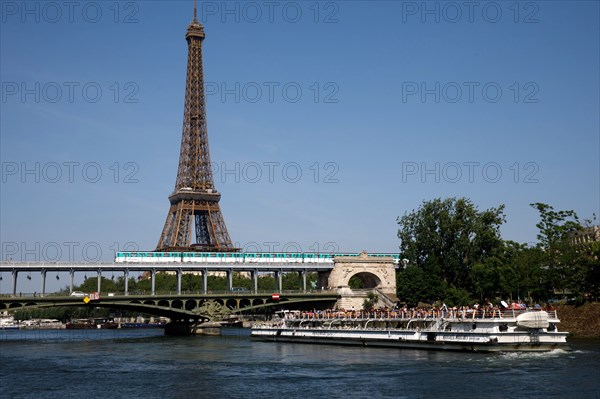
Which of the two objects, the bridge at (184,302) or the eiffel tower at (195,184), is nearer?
the bridge at (184,302)

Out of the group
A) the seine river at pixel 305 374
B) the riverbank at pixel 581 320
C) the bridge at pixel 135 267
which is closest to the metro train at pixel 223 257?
the bridge at pixel 135 267

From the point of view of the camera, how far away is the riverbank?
89.5m

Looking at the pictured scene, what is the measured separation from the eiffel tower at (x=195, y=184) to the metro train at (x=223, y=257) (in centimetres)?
1620

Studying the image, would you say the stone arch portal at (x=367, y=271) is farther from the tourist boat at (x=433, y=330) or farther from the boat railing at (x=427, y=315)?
the tourist boat at (x=433, y=330)

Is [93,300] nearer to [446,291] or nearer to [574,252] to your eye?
[446,291]

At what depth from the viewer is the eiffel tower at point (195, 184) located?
147 m

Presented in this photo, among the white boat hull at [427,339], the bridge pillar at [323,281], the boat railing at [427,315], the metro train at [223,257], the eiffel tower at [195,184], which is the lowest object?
the white boat hull at [427,339]

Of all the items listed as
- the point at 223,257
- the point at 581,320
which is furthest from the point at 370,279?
the point at 581,320

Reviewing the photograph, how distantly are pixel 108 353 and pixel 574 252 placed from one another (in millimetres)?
60843

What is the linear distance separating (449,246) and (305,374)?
70.8 m

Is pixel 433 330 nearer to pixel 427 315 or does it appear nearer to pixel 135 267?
pixel 427 315

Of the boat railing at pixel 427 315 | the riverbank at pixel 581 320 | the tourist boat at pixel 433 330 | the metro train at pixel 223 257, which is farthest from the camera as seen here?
the metro train at pixel 223 257

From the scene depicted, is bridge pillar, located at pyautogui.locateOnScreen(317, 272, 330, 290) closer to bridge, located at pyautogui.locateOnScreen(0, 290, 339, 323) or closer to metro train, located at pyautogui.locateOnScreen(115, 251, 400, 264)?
metro train, located at pyautogui.locateOnScreen(115, 251, 400, 264)

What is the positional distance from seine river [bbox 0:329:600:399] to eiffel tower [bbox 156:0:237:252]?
69.3 meters
